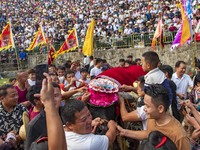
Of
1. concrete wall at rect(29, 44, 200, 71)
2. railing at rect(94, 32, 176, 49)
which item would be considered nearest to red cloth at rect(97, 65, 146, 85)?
concrete wall at rect(29, 44, 200, 71)

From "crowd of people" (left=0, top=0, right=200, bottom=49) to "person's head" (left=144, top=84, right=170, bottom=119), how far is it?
14.6m

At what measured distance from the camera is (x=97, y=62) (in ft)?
40.5

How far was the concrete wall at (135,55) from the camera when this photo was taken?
1933 centimetres

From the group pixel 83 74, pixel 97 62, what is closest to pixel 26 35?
pixel 97 62

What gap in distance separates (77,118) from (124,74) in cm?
182

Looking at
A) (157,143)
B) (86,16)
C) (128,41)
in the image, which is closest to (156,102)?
(157,143)

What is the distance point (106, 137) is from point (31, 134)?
919 millimetres

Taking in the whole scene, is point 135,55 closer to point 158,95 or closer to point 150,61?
point 150,61

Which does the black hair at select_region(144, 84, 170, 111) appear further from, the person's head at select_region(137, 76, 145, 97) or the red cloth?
the red cloth

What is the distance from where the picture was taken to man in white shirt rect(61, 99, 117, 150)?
11.3ft

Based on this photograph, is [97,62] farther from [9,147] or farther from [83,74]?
[9,147]

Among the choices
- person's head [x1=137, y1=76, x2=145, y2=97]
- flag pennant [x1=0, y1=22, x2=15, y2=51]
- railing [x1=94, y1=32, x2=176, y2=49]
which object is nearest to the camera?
person's head [x1=137, y1=76, x2=145, y2=97]

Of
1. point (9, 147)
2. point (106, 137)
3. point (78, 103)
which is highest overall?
point (78, 103)

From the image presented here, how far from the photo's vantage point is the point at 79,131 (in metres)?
3.53
